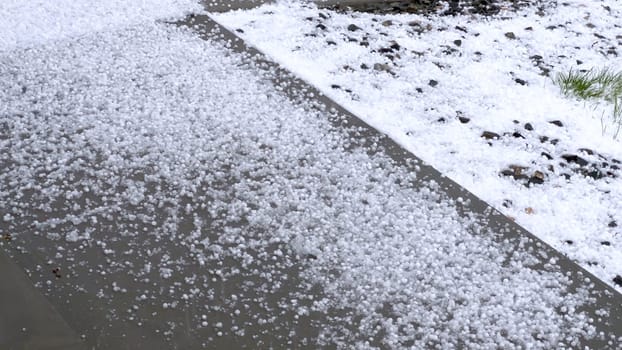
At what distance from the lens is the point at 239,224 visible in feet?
7.18

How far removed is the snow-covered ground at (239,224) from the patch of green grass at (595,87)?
1.01m

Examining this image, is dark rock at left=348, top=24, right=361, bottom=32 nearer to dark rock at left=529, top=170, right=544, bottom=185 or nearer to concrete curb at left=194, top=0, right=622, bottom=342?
concrete curb at left=194, top=0, right=622, bottom=342

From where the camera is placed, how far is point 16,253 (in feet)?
6.56

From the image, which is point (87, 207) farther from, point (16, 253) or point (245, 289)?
point (245, 289)

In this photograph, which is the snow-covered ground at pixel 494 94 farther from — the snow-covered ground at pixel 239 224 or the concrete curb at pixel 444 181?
the snow-covered ground at pixel 239 224

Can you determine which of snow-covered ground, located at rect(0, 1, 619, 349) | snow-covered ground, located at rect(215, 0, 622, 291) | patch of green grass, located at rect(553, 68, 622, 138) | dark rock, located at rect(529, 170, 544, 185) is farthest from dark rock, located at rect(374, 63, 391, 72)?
dark rock, located at rect(529, 170, 544, 185)

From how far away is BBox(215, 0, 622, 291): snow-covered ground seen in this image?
245cm

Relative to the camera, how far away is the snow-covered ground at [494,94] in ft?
8.02

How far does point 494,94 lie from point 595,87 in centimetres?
45

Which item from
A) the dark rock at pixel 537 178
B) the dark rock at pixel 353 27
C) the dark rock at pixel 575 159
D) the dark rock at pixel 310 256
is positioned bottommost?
the dark rock at pixel 575 159

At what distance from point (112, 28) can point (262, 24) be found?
0.63 metres

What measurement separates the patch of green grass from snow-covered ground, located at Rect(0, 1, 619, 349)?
3.32 feet

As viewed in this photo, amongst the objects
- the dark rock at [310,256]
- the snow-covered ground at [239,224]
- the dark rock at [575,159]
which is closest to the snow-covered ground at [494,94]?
the dark rock at [575,159]

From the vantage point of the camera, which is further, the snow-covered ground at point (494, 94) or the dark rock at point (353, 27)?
the dark rock at point (353, 27)
